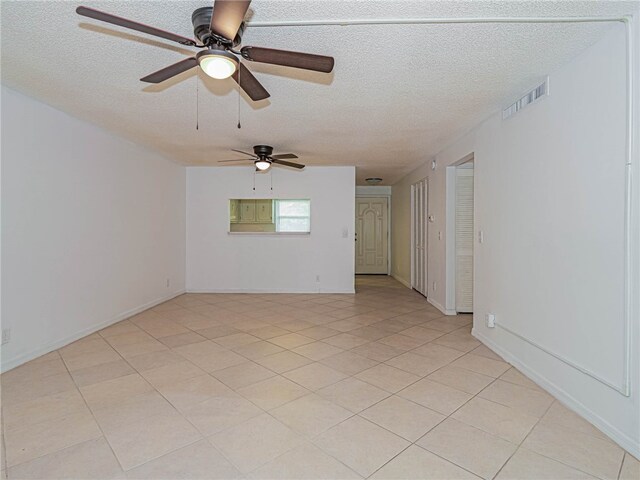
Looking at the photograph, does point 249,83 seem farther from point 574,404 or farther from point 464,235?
point 464,235

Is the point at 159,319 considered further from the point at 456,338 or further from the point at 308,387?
the point at 456,338

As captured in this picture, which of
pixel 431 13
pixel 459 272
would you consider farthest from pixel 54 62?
pixel 459 272

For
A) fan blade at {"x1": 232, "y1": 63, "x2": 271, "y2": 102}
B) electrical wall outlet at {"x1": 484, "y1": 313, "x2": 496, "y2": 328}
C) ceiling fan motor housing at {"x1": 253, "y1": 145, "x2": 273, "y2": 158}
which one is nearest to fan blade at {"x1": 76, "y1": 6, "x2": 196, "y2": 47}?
fan blade at {"x1": 232, "y1": 63, "x2": 271, "y2": 102}

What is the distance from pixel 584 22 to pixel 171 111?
337cm

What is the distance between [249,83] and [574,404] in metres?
3.00

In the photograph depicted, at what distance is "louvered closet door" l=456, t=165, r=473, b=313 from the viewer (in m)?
4.66

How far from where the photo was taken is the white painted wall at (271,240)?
20.7ft

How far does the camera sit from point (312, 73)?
100 inches

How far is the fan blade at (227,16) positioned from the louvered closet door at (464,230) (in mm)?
3900

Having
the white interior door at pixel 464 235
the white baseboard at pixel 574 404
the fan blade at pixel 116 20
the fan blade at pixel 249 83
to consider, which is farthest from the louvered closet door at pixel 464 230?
the fan blade at pixel 116 20

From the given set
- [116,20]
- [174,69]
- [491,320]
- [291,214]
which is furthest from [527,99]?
[291,214]

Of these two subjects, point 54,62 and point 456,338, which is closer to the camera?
point 54,62

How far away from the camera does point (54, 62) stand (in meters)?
2.39

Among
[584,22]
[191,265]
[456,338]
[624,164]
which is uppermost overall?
[584,22]
